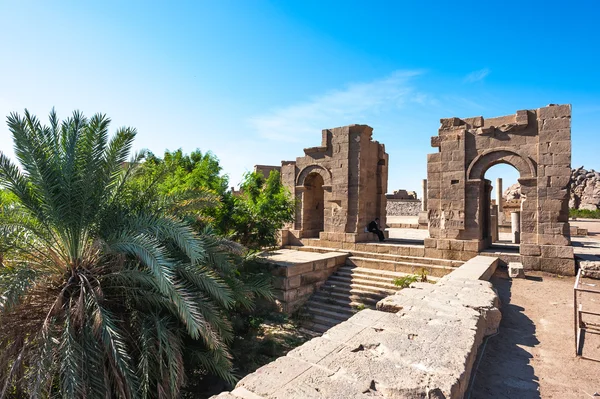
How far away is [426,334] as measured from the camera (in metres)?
3.42

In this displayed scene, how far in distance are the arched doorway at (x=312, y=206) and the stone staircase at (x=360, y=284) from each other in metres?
3.81

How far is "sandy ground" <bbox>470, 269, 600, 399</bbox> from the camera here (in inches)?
127

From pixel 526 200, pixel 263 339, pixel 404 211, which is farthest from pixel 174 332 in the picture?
pixel 404 211

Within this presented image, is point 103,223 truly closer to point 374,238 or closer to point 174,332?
point 174,332

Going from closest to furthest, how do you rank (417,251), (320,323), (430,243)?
(320,323), (430,243), (417,251)

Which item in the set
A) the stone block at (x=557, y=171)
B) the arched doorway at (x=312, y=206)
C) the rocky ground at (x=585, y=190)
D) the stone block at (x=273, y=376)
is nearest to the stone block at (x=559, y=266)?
the stone block at (x=557, y=171)

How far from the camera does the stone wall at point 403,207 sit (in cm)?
3138

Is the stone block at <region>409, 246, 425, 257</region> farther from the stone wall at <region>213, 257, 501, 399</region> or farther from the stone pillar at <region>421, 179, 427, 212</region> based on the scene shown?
the stone pillar at <region>421, 179, 427, 212</region>

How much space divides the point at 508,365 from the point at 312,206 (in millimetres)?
11614

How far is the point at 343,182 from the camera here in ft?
42.8

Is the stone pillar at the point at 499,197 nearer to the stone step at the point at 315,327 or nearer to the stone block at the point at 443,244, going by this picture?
the stone block at the point at 443,244

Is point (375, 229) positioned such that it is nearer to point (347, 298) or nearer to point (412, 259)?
point (412, 259)

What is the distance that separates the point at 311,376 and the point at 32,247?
15.7 feet

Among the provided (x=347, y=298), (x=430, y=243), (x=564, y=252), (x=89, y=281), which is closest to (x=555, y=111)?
(x=564, y=252)
